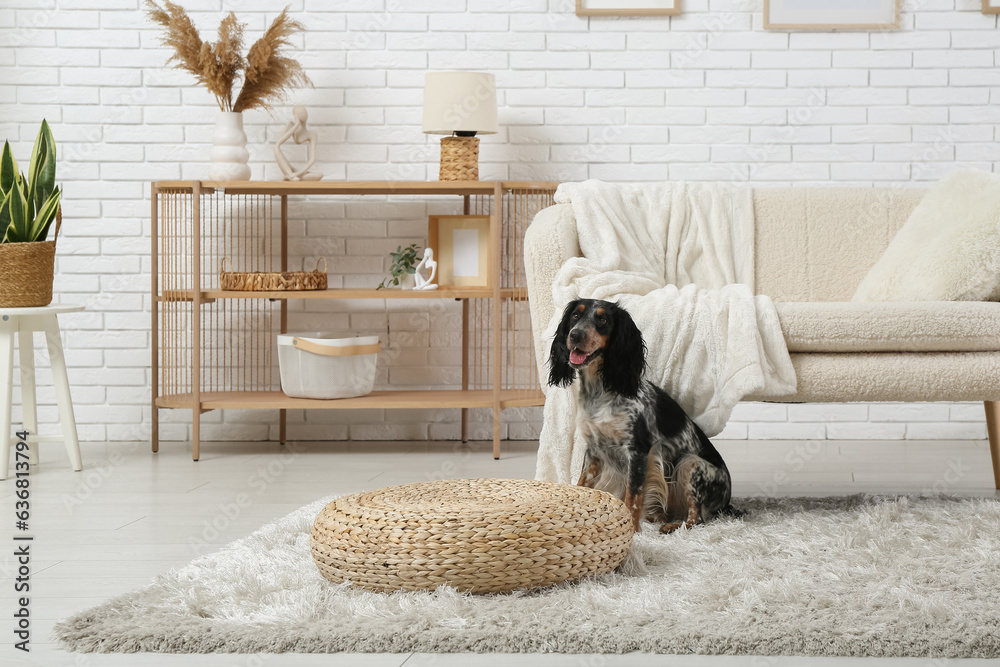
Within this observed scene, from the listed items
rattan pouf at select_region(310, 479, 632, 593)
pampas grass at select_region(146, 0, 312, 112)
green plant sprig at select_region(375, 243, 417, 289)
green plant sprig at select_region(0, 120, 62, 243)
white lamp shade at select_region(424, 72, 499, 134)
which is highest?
pampas grass at select_region(146, 0, 312, 112)

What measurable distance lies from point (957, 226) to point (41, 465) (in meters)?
2.92

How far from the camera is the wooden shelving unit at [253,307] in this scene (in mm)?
3561

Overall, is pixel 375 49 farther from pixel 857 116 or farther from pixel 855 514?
pixel 855 514


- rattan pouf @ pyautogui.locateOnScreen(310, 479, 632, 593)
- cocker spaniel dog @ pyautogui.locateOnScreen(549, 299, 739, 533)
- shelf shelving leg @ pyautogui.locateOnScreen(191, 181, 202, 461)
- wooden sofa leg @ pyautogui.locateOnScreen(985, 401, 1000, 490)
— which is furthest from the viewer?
shelf shelving leg @ pyautogui.locateOnScreen(191, 181, 202, 461)

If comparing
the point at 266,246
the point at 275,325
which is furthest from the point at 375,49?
the point at 275,325

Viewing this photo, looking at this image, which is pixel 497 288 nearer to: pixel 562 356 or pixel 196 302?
pixel 196 302

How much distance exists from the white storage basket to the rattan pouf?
173cm

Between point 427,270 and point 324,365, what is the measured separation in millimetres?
510

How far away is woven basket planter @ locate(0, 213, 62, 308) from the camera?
3018 mm

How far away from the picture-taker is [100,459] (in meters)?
3.39

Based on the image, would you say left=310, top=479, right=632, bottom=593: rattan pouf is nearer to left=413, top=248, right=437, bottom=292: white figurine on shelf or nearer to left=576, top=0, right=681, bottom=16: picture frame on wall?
left=413, top=248, right=437, bottom=292: white figurine on shelf

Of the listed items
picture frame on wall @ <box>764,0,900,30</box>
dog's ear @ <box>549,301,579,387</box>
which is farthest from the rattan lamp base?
dog's ear @ <box>549,301,579,387</box>

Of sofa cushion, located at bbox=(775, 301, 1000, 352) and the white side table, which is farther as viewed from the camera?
the white side table

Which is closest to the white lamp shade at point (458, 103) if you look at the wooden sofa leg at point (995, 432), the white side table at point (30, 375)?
the white side table at point (30, 375)
